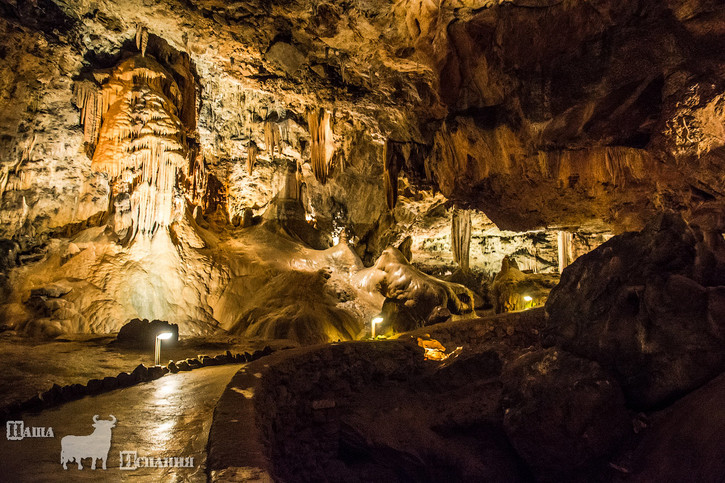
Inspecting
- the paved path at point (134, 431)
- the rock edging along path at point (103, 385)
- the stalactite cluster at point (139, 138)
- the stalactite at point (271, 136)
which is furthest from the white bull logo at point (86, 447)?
the stalactite at point (271, 136)

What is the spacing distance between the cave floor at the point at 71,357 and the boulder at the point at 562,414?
17.5ft

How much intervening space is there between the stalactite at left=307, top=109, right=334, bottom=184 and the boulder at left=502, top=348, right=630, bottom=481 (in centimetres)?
1009

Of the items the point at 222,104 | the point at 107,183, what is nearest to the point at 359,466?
the point at 107,183

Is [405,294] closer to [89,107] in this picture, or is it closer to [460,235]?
[460,235]

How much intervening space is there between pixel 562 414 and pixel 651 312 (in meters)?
1.29

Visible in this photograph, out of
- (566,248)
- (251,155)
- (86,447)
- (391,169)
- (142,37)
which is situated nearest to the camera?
(86,447)

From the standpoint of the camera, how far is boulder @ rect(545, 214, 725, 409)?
3.81 meters

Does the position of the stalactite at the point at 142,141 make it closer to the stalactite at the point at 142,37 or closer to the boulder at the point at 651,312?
the stalactite at the point at 142,37

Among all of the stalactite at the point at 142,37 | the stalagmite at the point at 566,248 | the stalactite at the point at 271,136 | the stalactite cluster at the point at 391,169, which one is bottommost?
the stalagmite at the point at 566,248

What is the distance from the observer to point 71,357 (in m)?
7.64

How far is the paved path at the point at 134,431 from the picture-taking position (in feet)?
10.3

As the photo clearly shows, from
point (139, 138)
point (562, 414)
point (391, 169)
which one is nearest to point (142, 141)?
point (139, 138)

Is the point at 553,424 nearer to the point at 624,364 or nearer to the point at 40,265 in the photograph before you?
the point at 624,364

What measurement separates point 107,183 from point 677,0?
Answer: 46.5 feet
